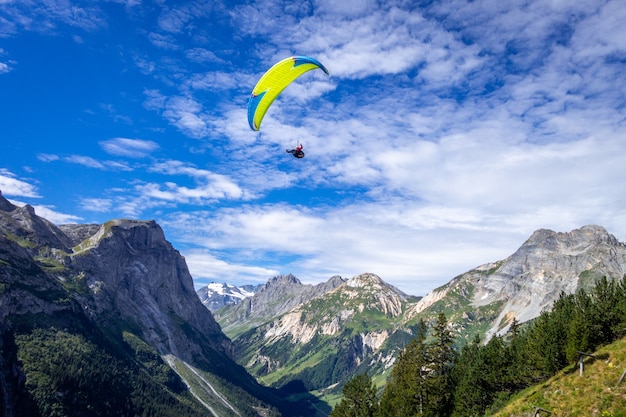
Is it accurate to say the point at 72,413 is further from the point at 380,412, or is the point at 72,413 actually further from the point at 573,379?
the point at 573,379

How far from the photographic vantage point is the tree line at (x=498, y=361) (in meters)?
50.4

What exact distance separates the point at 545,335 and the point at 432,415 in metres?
19.6

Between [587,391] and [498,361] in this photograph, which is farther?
[498,361]

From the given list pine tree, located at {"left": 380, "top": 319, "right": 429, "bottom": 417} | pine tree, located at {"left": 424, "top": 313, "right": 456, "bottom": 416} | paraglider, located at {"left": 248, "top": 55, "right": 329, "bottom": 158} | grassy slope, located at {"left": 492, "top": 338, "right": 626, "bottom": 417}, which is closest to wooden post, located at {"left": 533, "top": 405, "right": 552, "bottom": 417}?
grassy slope, located at {"left": 492, "top": 338, "right": 626, "bottom": 417}

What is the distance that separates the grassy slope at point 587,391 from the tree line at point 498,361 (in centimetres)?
332

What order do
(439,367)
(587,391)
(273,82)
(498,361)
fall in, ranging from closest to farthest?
1. (587,391)
2. (273,82)
3. (439,367)
4. (498,361)

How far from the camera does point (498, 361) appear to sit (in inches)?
2350

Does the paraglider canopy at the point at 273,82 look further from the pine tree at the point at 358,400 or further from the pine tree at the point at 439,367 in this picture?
the pine tree at the point at 358,400

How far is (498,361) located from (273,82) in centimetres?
5289

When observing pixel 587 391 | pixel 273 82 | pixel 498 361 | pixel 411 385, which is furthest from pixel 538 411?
pixel 273 82

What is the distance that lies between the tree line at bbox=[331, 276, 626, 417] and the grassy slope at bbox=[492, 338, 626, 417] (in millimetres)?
3322

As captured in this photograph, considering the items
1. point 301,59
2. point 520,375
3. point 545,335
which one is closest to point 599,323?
point 545,335

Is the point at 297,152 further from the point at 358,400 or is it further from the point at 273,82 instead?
the point at 358,400

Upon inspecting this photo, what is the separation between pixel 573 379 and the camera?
42281 millimetres
